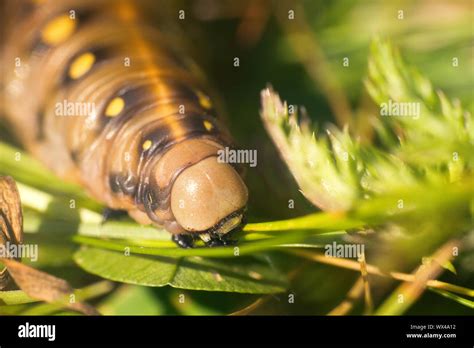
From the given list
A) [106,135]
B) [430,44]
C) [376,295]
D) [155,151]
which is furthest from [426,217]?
[430,44]

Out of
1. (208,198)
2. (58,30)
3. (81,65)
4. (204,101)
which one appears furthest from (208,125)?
(58,30)

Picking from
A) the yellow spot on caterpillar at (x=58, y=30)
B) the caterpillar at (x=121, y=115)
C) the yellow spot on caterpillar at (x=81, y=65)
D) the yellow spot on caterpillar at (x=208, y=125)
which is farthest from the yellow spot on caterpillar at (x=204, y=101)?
the yellow spot on caterpillar at (x=58, y=30)

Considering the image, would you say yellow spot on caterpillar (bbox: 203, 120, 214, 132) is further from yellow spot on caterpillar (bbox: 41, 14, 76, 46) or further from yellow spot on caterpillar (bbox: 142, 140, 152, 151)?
yellow spot on caterpillar (bbox: 41, 14, 76, 46)

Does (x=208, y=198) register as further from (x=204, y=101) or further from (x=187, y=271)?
(x=204, y=101)

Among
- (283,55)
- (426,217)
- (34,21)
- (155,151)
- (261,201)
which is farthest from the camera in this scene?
(283,55)

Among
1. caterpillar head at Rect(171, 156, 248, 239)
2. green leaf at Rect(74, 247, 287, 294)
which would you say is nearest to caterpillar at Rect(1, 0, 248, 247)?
caterpillar head at Rect(171, 156, 248, 239)

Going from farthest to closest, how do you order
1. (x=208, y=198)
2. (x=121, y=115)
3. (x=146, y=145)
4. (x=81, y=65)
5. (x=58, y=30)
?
1. (x=58, y=30)
2. (x=81, y=65)
3. (x=121, y=115)
4. (x=146, y=145)
5. (x=208, y=198)
